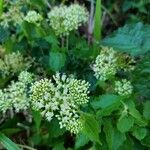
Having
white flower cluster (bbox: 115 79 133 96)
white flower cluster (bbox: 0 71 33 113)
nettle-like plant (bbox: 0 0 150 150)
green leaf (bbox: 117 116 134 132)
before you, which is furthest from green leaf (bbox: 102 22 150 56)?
white flower cluster (bbox: 0 71 33 113)

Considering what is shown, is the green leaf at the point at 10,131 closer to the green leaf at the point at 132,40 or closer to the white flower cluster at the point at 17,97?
the white flower cluster at the point at 17,97

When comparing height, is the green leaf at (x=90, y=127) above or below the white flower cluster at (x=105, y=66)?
below

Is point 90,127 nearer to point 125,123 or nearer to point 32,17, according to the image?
point 125,123

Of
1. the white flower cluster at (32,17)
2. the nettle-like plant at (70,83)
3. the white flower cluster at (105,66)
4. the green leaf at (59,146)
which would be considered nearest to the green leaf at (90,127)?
the nettle-like plant at (70,83)

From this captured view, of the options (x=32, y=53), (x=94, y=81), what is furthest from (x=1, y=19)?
(x=94, y=81)

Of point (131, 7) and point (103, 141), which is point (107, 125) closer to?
point (103, 141)

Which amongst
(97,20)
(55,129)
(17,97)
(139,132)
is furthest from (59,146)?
(97,20)

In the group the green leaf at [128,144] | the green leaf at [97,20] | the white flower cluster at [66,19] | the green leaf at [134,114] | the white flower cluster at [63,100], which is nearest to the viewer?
the white flower cluster at [63,100]

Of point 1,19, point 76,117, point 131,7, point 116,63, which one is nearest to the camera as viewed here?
point 76,117
